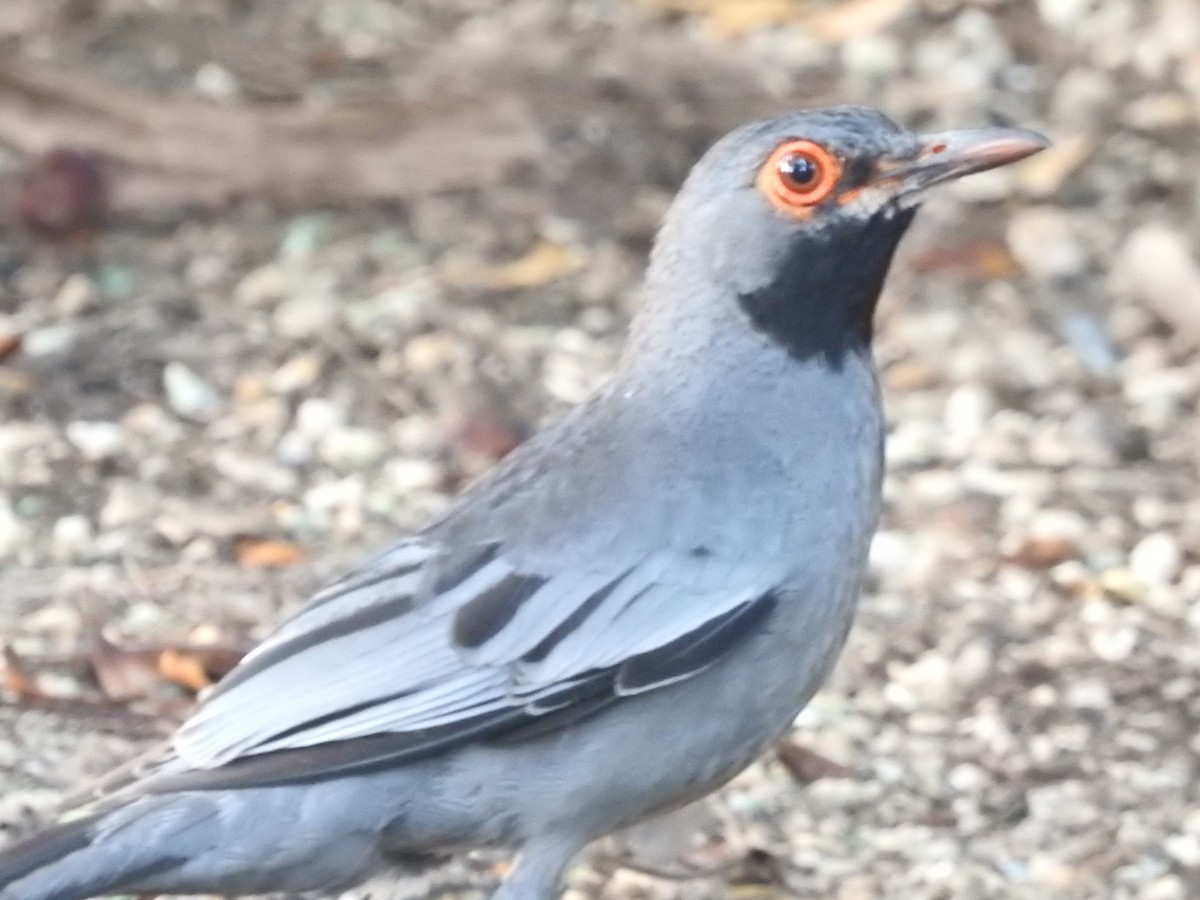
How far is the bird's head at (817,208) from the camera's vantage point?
437 centimetres

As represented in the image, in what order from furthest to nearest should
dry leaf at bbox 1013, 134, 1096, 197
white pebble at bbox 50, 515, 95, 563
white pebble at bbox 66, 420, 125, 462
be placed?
dry leaf at bbox 1013, 134, 1096, 197, white pebble at bbox 66, 420, 125, 462, white pebble at bbox 50, 515, 95, 563

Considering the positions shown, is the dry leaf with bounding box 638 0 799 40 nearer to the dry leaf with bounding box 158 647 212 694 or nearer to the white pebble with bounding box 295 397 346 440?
the white pebble with bounding box 295 397 346 440

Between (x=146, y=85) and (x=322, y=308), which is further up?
(x=146, y=85)

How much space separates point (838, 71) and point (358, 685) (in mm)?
4530

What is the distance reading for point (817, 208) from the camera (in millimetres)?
4383

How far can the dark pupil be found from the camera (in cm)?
437

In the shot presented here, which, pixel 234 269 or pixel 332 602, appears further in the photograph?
pixel 234 269

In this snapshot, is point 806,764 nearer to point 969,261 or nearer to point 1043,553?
point 1043,553

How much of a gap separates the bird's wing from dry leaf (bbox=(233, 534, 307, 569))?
1.53m

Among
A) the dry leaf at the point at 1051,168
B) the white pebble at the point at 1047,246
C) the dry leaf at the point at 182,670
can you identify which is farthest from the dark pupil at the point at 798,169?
the dry leaf at the point at 1051,168

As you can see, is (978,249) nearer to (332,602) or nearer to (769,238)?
(769,238)

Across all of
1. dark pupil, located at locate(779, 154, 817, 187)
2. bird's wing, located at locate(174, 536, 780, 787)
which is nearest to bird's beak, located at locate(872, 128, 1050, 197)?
dark pupil, located at locate(779, 154, 817, 187)

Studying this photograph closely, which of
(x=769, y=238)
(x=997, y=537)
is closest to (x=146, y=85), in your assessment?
(x=997, y=537)

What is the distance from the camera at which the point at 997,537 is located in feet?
19.7
